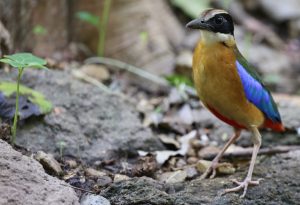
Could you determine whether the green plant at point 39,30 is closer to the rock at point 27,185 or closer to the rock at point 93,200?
the rock at point 27,185

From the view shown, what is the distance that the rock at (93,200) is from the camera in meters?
3.76

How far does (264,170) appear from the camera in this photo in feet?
15.2

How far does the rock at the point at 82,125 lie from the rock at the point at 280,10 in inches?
222

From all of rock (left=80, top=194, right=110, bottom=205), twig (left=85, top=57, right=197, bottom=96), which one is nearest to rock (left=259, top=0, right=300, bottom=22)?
twig (left=85, top=57, right=197, bottom=96)

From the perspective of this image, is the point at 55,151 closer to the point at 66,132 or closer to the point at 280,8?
the point at 66,132

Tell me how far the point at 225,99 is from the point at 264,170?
2.45ft

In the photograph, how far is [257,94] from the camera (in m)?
4.60

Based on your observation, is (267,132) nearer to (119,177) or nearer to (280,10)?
(119,177)

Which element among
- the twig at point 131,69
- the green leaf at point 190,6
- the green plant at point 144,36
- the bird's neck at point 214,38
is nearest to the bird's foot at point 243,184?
the bird's neck at point 214,38

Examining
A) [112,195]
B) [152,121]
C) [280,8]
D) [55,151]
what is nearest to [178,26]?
[280,8]

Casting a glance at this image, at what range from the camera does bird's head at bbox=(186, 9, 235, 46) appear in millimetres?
4387

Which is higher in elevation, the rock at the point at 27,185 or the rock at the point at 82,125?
the rock at the point at 27,185

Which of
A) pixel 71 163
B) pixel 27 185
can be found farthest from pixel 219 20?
pixel 27 185

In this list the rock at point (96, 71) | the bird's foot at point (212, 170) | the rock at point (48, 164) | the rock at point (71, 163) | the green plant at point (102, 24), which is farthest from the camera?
the green plant at point (102, 24)
